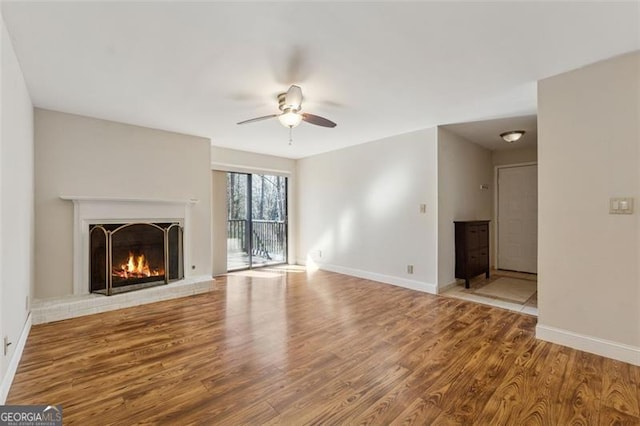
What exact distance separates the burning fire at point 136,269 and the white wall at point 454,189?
408cm

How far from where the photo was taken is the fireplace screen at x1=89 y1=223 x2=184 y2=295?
3.61 meters

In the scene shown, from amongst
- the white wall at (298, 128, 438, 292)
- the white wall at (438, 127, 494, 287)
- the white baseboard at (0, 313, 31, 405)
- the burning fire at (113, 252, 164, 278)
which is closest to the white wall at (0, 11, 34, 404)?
the white baseboard at (0, 313, 31, 405)

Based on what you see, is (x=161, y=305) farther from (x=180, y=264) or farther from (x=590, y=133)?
(x=590, y=133)

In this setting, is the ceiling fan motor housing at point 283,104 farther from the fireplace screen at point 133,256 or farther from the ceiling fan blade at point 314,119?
the fireplace screen at point 133,256

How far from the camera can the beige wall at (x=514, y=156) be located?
5383 millimetres

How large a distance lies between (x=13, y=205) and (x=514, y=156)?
6989 mm

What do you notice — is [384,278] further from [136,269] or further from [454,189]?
[136,269]

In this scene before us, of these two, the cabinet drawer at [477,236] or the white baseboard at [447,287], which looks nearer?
the white baseboard at [447,287]

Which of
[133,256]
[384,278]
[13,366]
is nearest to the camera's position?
[13,366]

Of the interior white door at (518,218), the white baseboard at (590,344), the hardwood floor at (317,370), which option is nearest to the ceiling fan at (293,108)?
the hardwood floor at (317,370)

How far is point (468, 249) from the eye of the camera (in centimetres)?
433

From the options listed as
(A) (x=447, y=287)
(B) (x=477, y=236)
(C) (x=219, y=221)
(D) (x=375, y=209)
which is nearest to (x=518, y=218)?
(B) (x=477, y=236)

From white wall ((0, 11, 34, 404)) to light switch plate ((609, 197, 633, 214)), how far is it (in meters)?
4.28

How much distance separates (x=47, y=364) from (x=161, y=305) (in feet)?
4.69
